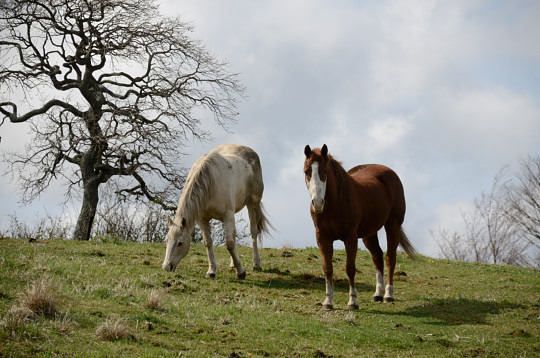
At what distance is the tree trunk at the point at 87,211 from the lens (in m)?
17.7

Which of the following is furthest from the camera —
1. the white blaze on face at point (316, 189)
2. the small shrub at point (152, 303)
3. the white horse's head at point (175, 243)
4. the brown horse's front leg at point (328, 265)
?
the white horse's head at point (175, 243)

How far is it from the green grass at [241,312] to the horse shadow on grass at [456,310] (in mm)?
17

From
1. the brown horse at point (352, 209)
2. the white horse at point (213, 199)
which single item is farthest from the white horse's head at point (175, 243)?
the brown horse at point (352, 209)

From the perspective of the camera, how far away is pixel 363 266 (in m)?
11.8

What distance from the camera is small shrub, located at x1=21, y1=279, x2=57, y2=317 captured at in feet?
17.8

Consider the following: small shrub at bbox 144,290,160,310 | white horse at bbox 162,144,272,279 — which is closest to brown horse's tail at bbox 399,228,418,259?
white horse at bbox 162,144,272,279

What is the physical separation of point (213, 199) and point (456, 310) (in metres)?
4.38

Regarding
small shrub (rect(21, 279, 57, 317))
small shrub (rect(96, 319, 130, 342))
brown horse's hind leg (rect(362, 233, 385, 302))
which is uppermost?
brown horse's hind leg (rect(362, 233, 385, 302))

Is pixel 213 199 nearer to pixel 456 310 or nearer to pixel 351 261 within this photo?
pixel 351 261

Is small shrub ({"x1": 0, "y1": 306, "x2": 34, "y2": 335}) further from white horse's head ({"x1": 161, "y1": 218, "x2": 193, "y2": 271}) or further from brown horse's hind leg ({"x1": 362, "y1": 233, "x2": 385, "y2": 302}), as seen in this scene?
brown horse's hind leg ({"x1": 362, "y1": 233, "x2": 385, "y2": 302})

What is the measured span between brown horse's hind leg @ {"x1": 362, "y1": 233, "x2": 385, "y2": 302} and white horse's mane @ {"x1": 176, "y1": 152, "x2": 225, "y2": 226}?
9.23 ft

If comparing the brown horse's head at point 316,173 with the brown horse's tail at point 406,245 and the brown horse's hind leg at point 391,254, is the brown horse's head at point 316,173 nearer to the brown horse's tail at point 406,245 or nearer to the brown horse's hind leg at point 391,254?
the brown horse's hind leg at point 391,254

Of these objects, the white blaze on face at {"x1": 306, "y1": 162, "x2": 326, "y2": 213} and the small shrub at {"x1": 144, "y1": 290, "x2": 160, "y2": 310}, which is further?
the white blaze on face at {"x1": 306, "y1": 162, "x2": 326, "y2": 213}

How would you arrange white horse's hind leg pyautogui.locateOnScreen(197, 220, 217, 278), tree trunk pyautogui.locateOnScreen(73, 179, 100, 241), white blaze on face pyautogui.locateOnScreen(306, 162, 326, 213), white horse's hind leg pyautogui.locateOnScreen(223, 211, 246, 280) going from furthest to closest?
→ tree trunk pyautogui.locateOnScreen(73, 179, 100, 241), white horse's hind leg pyautogui.locateOnScreen(223, 211, 246, 280), white horse's hind leg pyautogui.locateOnScreen(197, 220, 217, 278), white blaze on face pyautogui.locateOnScreen(306, 162, 326, 213)
